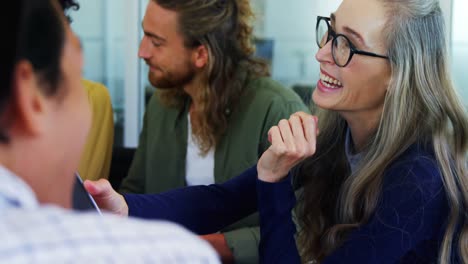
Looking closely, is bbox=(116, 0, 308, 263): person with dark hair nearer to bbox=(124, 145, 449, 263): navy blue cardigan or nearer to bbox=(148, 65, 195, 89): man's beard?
bbox=(148, 65, 195, 89): man's beard

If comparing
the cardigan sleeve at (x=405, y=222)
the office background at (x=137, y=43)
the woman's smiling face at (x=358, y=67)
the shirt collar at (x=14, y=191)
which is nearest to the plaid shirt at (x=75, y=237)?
the shirt collar at (x=14, y=191)

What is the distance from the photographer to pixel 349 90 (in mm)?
1532

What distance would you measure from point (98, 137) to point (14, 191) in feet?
5.93

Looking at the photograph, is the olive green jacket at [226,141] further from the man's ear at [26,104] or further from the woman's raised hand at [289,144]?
the man's ear at [26,104]

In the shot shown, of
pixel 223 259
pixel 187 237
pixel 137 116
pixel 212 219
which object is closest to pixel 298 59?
pixel 137 116

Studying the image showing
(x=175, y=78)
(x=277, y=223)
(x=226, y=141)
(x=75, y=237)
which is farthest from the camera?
(x=175, y=78)

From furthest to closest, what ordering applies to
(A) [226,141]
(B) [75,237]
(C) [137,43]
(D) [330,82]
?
(C) [137,43] → (A) [226,141] → (D) [330,82] → (B) [75,237]

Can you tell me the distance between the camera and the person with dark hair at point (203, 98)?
90.0 inches

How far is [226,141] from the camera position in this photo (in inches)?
→ 90.7

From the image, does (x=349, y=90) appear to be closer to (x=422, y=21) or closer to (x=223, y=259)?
(x=422, y=21)

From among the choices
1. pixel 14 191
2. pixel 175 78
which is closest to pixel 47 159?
pixel 14 191

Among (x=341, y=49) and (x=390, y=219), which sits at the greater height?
(x=341, y=49)

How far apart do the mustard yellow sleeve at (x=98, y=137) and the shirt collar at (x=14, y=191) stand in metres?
1.65

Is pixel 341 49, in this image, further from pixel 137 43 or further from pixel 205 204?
pixel 137 43
